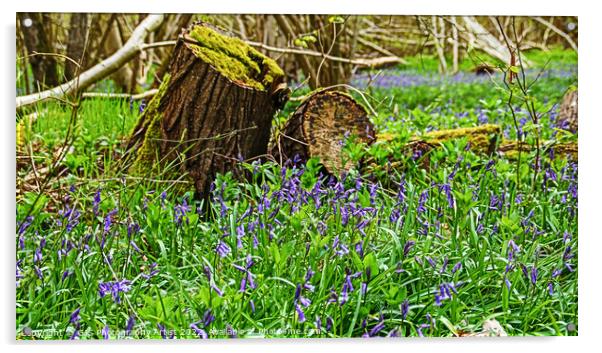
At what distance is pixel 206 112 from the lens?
11.5ft

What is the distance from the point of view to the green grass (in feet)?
9.74

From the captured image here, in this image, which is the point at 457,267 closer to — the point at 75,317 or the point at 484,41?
the point at 484,41

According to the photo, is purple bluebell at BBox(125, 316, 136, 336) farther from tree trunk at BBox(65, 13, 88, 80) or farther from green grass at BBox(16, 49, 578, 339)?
tree trunk at BBox(65, 13, 88, 80)

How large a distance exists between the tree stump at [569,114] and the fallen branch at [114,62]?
75.4 inches

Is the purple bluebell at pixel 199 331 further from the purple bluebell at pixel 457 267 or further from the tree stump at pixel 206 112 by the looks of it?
the purple bluebell at pixel 457 267

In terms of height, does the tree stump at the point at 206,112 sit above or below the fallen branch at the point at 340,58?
below

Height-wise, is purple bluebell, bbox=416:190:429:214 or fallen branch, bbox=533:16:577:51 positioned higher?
fallen branch, bbox=533:16:577:51

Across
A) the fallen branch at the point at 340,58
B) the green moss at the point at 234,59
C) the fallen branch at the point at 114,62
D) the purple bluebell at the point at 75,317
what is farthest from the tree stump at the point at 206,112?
the purple bluebell at the point at 75,317

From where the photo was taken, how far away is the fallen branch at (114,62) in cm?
357

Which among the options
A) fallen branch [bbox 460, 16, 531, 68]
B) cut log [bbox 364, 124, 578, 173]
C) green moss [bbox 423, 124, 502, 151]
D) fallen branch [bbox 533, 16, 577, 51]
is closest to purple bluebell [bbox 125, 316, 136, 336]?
cut log [bbox 364, 124, 578, 173]

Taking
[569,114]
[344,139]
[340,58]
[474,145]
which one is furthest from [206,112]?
[569,114]

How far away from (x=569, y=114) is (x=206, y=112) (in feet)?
5.66

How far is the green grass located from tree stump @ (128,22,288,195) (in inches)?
3.9
